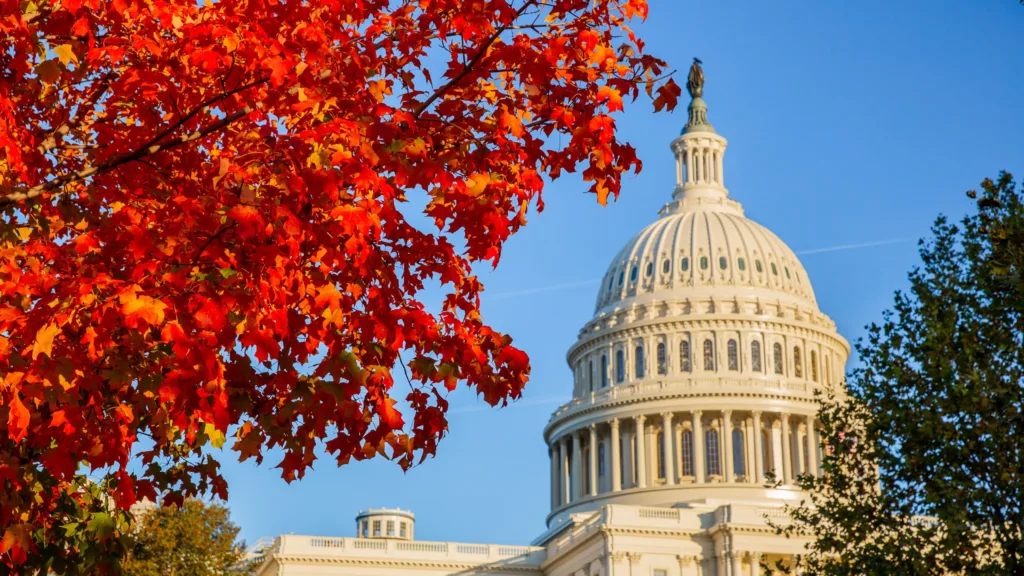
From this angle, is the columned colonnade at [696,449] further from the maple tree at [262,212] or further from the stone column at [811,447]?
the maple tree at [262,212]

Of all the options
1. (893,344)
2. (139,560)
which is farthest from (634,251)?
(893,344)

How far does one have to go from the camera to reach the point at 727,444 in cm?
11188

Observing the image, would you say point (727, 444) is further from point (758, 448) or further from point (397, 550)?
point (397, 550)

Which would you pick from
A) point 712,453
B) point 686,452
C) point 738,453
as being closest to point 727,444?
point 712,453

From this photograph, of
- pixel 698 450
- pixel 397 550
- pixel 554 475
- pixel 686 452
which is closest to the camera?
pixel 397 550

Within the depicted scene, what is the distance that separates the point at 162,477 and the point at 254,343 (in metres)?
4.87

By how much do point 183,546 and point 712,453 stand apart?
203 ft

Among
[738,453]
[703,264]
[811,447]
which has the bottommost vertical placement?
[738,453]

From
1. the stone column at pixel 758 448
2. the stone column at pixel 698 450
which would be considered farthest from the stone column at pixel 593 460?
the stone column at pixel 758 448

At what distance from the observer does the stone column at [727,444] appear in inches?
4355

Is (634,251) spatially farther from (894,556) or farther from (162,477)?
(162,477)

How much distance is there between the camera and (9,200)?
11.1 m

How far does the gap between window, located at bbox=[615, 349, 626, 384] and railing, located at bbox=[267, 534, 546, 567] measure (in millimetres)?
20484

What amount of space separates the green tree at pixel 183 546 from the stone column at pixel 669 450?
2148 inches
